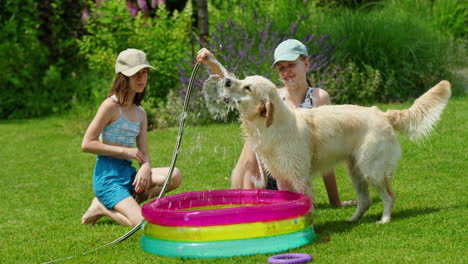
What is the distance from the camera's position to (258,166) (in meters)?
5.36

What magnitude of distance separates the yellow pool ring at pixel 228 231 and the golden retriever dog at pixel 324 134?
61cm

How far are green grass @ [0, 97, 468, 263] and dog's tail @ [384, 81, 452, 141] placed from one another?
0.69m

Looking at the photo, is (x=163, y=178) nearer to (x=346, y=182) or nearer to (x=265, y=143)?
(x=265, y=143)

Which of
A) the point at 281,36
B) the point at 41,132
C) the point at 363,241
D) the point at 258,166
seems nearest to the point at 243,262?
the point at 363,241

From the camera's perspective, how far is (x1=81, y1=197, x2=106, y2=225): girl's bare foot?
5.40 m

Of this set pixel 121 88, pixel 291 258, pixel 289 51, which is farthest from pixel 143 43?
pixel 291 258

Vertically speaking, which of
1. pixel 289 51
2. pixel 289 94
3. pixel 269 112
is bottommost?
pixel 289 94

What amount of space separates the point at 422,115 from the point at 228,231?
2020mm

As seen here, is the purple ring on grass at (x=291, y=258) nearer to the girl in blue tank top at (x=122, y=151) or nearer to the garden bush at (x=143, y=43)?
the girl in blue tank top at (x=122, y=151)

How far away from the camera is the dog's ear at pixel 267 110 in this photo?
4.44 m

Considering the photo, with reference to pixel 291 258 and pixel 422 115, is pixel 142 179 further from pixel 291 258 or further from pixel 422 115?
pixel 422 115

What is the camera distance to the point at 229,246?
13.4 ft

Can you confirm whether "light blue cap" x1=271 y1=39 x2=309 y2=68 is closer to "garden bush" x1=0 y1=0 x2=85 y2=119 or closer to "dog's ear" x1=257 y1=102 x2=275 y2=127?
"dog's ear" x1=257 y1=102 x2=275 y2=127

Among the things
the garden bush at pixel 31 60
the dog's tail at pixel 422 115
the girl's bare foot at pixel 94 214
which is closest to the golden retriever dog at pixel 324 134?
the dog's tail at pixel 422 115
